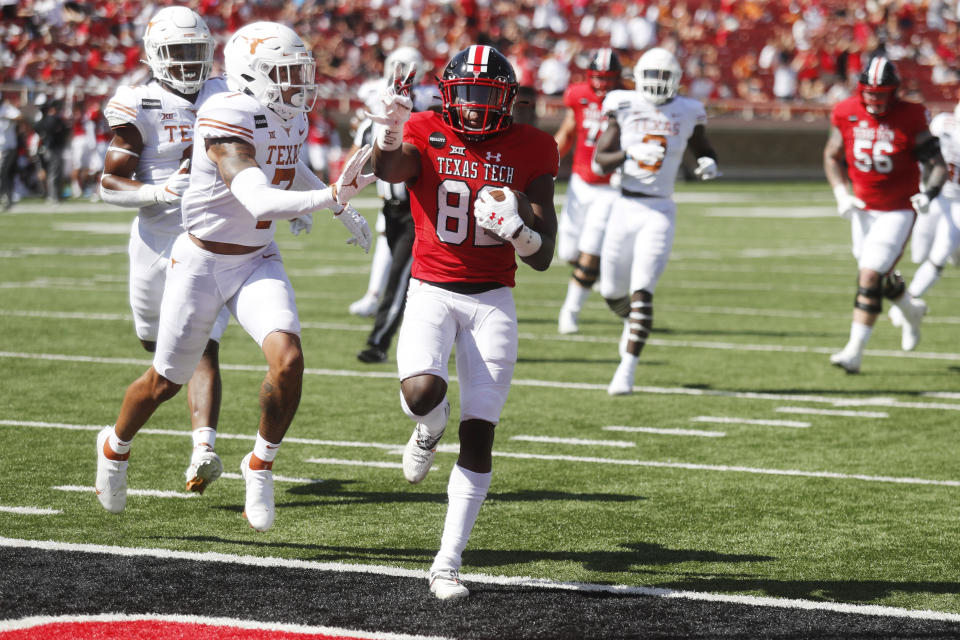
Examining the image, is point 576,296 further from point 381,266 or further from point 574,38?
point 574,38

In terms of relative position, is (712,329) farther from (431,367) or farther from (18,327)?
(431,367)

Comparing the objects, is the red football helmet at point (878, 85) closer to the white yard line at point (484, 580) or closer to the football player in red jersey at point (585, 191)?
the football player in red jersey at point (585, 191)

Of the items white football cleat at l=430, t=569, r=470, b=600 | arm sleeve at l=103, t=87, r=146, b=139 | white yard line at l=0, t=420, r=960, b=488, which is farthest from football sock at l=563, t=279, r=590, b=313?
white football cleat at l=430, t=569, r=470, b=600

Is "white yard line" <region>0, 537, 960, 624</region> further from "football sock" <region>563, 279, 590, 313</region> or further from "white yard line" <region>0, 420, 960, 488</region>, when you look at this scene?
"football sock" <region>563, 279, 590, 313</region>

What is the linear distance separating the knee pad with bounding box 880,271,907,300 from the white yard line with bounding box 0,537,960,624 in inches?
221

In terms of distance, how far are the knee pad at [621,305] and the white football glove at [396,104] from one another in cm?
498

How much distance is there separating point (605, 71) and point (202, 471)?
6112 mm

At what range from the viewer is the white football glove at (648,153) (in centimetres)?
889

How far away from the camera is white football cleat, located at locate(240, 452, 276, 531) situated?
4.99 meters

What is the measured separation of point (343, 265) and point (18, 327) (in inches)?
217

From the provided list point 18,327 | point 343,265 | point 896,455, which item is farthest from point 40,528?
point 343,265

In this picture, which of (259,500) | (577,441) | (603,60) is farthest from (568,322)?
(259,500)

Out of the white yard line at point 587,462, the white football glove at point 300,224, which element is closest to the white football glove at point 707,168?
the white yard line at point 587,462

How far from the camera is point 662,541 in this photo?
5.27m
